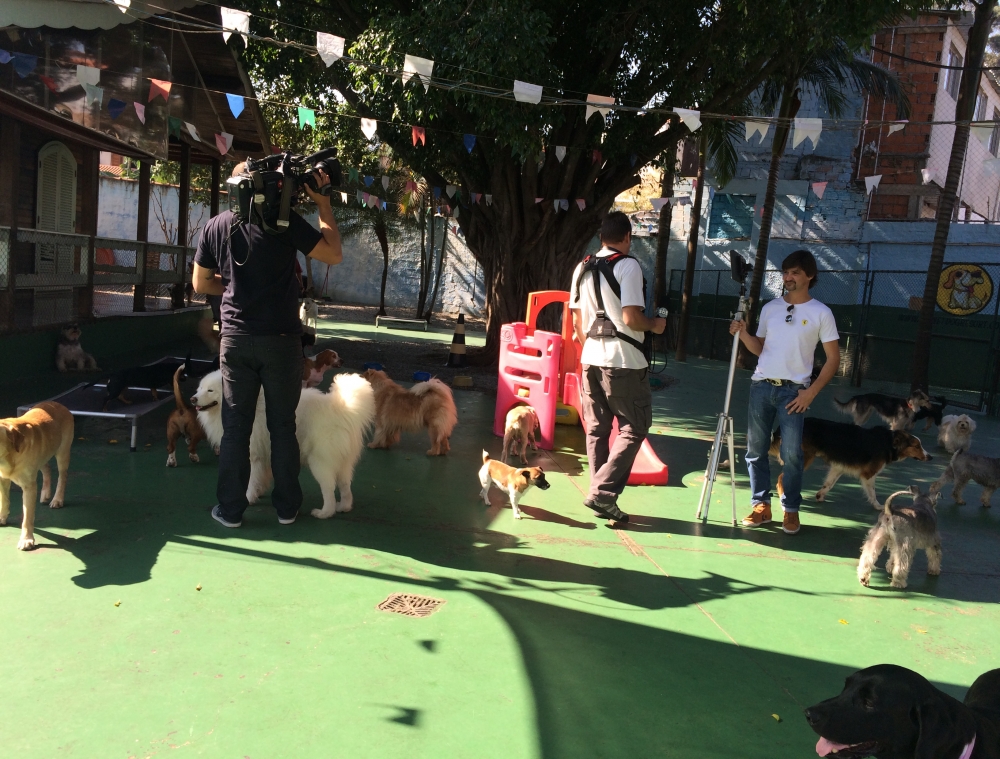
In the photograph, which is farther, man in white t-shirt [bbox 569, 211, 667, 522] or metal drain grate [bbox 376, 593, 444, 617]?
man in white t-shirt [bbox 569, 211, 667, 522]

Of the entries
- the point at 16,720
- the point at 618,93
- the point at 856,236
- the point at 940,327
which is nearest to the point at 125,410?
the point at 16,720

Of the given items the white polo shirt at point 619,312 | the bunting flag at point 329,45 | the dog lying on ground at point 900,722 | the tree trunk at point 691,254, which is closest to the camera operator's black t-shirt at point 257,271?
the white polo shirt at point 619,312

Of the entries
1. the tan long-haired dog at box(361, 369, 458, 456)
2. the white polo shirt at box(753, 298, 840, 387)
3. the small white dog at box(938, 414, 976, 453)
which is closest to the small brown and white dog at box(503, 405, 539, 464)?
the tan long-haired dog at box(361, 369, 458, 456)

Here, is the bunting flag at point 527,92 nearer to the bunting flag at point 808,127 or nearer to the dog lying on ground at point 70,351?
the bunting flag at point 808,127

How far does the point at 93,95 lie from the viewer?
10.7 m

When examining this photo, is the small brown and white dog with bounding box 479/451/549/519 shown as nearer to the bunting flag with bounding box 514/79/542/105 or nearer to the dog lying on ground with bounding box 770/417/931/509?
the dog lying on ground with bounding box 770/417/931/509

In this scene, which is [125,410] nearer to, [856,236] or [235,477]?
[235,477]

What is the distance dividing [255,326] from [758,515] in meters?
3.97

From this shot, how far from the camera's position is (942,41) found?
22562 millimetres

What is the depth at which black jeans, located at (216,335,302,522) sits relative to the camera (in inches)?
186

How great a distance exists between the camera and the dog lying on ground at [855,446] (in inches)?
252

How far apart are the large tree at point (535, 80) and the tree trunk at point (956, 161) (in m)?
3.14

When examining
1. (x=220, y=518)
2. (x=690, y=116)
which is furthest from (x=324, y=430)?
(x=690, y=116)

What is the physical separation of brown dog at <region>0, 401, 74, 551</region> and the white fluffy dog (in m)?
0.88
